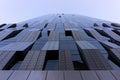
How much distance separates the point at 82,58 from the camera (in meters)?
19.4

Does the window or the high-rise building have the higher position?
the high-rise building

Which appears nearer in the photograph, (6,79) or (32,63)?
(6,79)

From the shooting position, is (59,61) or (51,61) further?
(51,61)

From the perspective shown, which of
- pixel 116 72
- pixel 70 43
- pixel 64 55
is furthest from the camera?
pixel 70 43

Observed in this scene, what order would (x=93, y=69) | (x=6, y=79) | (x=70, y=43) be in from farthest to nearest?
(x=70, y=43) < (x=93, y=69) < (x=6, y=79)

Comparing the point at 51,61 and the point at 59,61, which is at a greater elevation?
the point at 59,61

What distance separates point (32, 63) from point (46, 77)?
11.6 ft

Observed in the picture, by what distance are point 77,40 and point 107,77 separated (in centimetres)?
1111

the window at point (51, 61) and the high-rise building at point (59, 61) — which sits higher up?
the high-rise building at point (59, 61)

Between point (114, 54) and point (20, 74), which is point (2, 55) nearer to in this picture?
point (20, 74)

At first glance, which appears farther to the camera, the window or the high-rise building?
the window

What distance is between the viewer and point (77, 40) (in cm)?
2480

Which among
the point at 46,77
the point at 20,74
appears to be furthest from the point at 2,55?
the point at 46,77

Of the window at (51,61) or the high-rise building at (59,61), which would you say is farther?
the window at (51,61)
